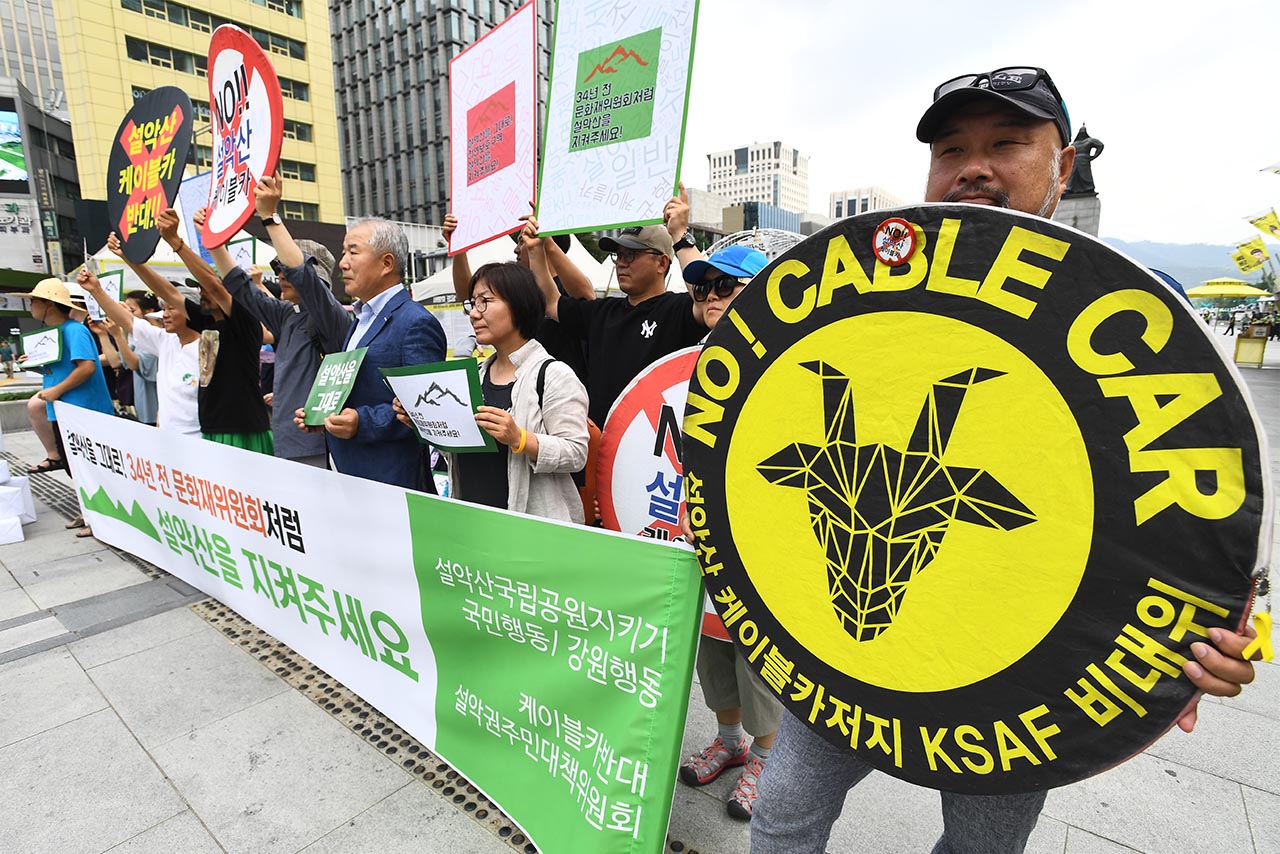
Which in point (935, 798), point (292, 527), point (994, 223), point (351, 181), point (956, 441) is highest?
point (351, 181)

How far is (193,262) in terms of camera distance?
3287 mm

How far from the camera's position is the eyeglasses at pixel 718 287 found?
1910 mm

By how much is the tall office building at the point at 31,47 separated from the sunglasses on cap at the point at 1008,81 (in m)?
86.7

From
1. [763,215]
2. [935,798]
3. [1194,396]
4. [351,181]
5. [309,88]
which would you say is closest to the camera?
[1194,396]

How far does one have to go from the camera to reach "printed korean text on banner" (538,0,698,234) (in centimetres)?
195

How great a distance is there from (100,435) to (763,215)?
75.3 m

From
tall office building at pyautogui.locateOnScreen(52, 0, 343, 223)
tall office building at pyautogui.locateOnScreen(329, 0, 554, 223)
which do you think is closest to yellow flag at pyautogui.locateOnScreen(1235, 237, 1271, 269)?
tall office building at pyautogui.locateOnScreen(52, 0, 343, 223)

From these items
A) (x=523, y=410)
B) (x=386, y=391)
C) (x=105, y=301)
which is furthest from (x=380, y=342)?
(x=105, y=301)

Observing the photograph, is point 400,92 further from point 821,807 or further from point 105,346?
point 821,807

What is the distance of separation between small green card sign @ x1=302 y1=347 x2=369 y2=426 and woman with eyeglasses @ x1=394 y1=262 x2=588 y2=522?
21 centimetres

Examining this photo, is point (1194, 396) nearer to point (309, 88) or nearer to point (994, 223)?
point (994, 223)

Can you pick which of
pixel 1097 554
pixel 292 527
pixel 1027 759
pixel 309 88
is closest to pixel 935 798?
pixel 1027 759

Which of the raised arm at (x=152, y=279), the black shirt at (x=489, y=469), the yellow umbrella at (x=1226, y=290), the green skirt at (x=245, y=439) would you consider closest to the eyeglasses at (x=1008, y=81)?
the black shirt at (x=489, y=469)

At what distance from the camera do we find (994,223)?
805mm
